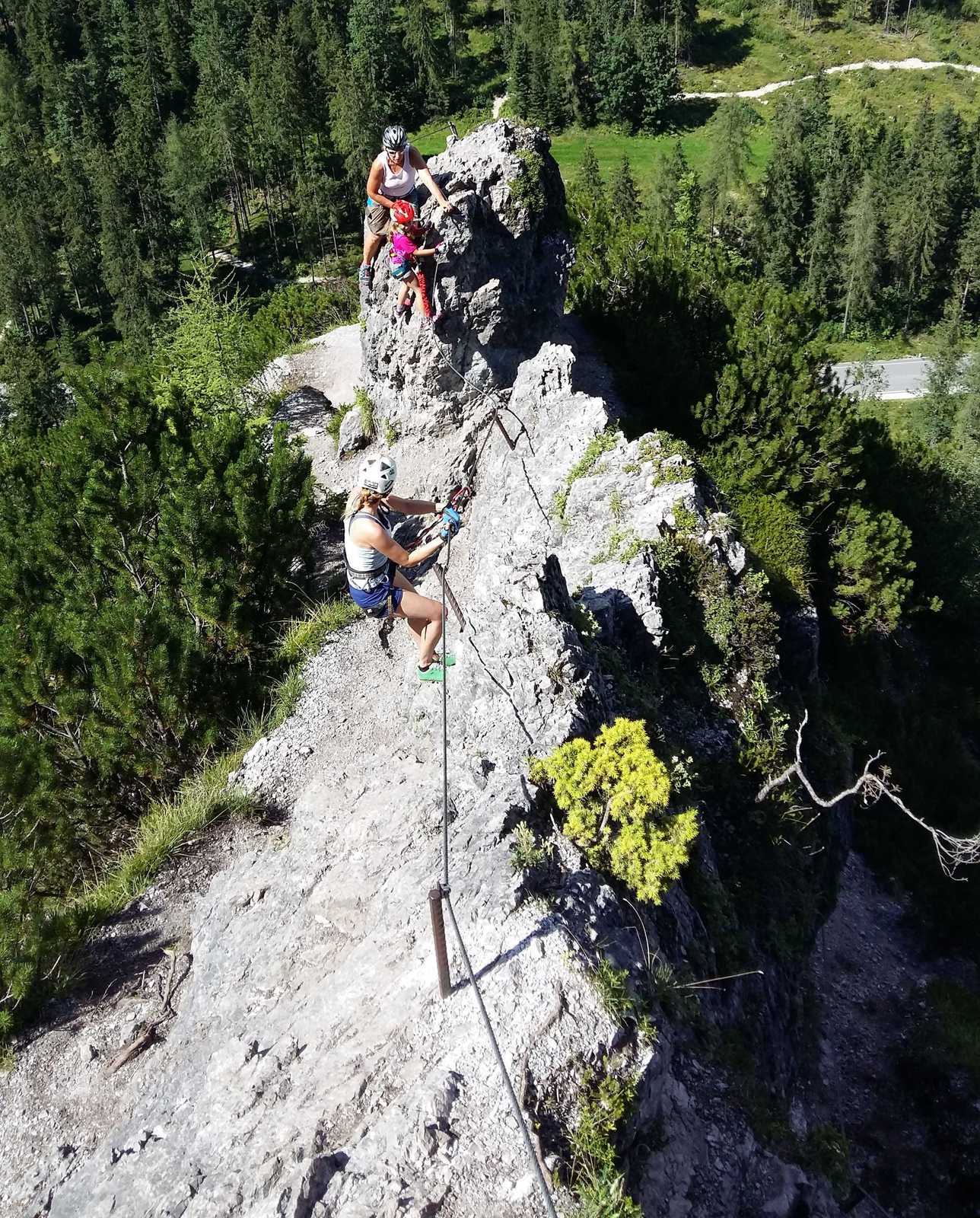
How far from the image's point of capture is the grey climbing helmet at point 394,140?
50.9 feet

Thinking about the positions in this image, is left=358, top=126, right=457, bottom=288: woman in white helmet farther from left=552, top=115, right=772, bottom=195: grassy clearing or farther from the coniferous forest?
left=552, top=115, right=772, bottom=195: grassy clearing

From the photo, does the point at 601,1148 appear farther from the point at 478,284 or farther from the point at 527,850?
the point at 478,284

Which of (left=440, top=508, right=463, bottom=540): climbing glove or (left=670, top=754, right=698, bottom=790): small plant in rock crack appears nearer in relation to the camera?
(left=440, top=508, right=463, bottom=540): climbing glove

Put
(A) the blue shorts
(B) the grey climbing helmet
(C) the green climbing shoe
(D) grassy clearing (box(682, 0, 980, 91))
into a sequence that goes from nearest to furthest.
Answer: (A) the blue shorts < (C) the green climbing shoe < (B) the grey climbing helmet < (D) grassy clearing (box(682, 0, 980, 91))

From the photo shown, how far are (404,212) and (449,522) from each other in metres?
10.3

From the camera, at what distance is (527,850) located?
7891mm

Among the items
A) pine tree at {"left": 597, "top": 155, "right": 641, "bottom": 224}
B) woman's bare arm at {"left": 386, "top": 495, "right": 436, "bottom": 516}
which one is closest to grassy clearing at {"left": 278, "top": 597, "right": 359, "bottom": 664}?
woman's bare arm at {"left": 386, "top": 495, "right": 436, "bottom": 516}

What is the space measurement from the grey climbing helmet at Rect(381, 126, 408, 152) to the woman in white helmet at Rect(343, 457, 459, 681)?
9234mm

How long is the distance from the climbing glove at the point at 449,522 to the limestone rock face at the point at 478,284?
10.2m

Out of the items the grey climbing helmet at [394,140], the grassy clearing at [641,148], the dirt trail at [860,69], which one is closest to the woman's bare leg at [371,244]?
the grey climbing helmet at [394,140]

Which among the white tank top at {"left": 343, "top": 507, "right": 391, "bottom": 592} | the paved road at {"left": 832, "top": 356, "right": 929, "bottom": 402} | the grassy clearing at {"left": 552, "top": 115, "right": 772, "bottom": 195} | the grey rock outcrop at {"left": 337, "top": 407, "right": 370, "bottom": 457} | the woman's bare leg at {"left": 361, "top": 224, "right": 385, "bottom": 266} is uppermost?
the woman's bare leg at {"left": 361, "top": 224, "right": 385, "bottom": 266}

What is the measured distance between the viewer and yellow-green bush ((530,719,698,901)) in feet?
26.4

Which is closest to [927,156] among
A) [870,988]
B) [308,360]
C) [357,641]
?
[308,360]

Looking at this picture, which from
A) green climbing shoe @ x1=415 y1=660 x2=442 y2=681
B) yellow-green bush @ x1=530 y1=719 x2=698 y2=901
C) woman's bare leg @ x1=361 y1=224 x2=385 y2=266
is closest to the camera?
yellow-green bush @ x1=530 y1=719 x2=698 y2=901
